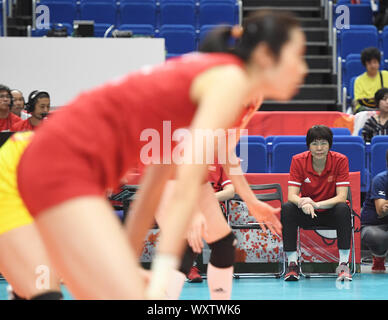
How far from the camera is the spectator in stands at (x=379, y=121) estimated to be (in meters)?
8.02

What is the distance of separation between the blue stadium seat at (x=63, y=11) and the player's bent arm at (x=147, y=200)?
9.61 meters

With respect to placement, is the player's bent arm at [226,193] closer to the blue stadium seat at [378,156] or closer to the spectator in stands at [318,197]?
the spectator in stands at [318,197]

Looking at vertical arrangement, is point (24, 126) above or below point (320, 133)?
above

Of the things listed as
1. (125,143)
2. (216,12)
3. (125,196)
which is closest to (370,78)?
(216,12)

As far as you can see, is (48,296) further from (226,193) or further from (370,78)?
(370,78)

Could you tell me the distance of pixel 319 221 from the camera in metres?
6.43

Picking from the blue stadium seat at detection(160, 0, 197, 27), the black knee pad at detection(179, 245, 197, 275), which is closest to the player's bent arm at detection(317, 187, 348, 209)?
the black knee pad at detection(179, 245, 197, 275)

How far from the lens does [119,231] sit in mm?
1823

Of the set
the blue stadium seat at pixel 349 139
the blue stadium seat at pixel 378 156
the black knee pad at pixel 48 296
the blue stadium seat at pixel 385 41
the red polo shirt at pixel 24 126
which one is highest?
the blue stadium seat at pixel 385 41

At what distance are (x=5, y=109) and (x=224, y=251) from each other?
13.2 ft

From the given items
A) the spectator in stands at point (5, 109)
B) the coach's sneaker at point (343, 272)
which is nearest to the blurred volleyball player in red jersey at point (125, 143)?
the coach's sneaker at point (343, 272)

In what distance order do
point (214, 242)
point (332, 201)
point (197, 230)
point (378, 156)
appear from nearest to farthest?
1. point (197, 230)
2. point (214, 242)
3. point (332, 201)
4. point (378, 156)
